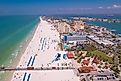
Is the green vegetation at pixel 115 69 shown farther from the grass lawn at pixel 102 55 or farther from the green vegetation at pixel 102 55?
the grass lawn at pixel 102 55

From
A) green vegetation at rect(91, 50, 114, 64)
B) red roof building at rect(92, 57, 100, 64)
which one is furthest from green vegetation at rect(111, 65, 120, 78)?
red roof building at rect(92, 57, 100, 64)

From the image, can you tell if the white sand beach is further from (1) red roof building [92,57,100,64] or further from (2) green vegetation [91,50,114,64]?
(2) green vegetation [91,50,114,64]

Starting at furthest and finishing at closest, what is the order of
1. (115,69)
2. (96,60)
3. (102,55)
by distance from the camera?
(102,55), (96,60), (115,69)

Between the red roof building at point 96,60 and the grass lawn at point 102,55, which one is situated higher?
the red roof building at point 96,60

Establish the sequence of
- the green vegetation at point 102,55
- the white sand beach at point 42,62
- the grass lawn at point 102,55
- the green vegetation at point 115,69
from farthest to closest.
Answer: the grass lawn at point 102,55 → the green vegetation at point 102,55 → the green vegetation at point 115,69 → the white sand beach at point 42,62

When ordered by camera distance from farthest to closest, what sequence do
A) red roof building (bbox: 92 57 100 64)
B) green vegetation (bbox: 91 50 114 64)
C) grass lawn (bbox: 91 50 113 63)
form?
grass lawn (bbox: 91 50 113 63), green vegetation (bbox: 91 50 114 64), red roof building (bbox: 92 57 100 64)

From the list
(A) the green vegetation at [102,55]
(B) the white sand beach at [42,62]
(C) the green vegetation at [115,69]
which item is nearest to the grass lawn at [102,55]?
(A) the green vegetation at [102,55]

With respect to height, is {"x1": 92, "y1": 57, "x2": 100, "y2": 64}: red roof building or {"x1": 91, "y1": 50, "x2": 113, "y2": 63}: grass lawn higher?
{"x1": 92, "y1": 57, "x2": 100, "y2": 64}: red roof building

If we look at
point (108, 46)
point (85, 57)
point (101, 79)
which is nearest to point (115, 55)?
point (85, 57)

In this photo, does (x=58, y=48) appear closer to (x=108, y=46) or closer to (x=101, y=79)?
(x=108, y=46)

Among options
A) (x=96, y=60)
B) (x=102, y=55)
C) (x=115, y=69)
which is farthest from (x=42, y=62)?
(x=102, y=55)

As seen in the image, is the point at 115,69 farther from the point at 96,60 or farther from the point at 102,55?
the point at 102,55

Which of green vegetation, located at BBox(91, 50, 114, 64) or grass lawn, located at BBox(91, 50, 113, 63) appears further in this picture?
grass lawn, located at BBox(91, 50, 113, 63)
